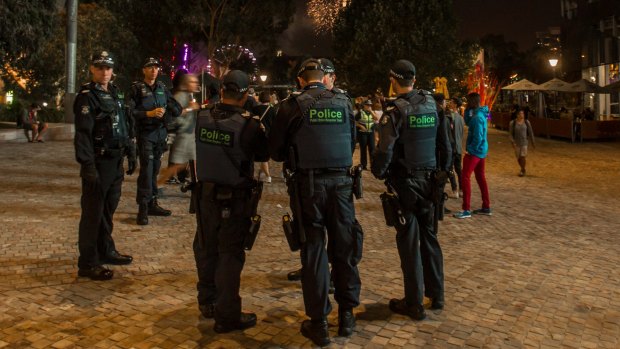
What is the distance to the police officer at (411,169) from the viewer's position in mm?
4887

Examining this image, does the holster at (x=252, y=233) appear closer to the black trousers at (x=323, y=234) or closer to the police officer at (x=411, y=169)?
the black trousers at (x=323, y=234)

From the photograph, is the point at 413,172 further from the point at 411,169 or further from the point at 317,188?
the point at 317,188

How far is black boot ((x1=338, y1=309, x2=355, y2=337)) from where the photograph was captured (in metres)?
4.57

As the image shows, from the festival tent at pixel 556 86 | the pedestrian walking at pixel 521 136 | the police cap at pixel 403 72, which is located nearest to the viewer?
the police cap at pixel 403 72

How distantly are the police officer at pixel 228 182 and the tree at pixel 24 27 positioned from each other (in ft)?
58.6

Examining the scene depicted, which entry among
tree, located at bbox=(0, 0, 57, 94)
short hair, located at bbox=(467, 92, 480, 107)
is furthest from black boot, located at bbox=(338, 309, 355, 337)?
tree, located at bbox=(0, 0, 57, 94)

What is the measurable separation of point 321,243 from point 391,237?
3.55 meters

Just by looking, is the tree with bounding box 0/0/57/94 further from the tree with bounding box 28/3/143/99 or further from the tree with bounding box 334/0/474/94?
the tree with bounding box 334/0/474/94

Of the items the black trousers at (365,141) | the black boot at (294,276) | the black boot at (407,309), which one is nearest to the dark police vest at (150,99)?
the black boot at (294,276)

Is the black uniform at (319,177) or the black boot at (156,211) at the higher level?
the black uniform at (319,177)

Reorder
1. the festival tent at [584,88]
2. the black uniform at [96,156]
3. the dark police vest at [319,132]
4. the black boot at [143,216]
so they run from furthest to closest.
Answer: the festival tent at [584,88]
the black boot at [143,216]
the black uniform at [96,156]
the dark police vest at [319,132]

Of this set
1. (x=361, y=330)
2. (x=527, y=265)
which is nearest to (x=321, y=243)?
(x=361, y=330)

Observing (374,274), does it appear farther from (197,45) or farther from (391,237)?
(197,45)

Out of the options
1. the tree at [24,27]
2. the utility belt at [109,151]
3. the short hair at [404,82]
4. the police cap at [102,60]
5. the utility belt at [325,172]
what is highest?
the tree at [24,27]
